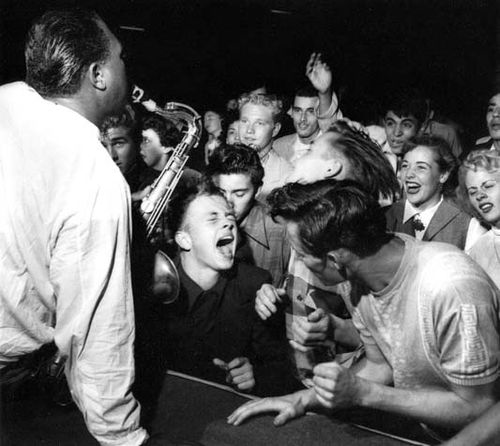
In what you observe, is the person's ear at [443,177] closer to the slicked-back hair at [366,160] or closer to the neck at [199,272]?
the slicked-back hair at [366,160]

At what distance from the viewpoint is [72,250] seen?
38.3 inches

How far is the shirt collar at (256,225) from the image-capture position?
1271 millimetres

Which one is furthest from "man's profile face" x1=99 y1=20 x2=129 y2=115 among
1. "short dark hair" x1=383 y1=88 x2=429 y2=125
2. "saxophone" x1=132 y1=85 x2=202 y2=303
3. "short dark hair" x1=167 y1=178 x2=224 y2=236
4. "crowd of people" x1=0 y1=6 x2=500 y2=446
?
"short dark hair" x1=383 y1=88 x2=429 y2=125

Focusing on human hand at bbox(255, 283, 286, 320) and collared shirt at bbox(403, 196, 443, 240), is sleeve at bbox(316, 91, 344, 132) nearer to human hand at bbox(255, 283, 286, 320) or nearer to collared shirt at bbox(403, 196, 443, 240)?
collared shirt at bbox(403, 196, 443, 240)

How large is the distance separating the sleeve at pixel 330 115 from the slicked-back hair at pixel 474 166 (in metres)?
0.26

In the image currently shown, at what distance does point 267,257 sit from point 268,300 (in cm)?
9

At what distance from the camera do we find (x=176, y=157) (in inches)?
53.4

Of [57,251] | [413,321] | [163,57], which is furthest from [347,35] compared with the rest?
[57,251]

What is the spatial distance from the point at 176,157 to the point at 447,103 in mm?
584

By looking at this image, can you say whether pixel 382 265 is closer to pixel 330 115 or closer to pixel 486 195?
pixel 486 195

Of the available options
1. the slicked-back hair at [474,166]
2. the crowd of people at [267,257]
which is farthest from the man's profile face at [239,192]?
the slicked-back hair at [474,166]

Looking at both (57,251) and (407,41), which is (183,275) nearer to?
(57,251)

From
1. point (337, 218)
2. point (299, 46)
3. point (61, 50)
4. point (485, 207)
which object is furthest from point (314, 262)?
point (61, 50)

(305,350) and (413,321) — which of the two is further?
(305,350)
